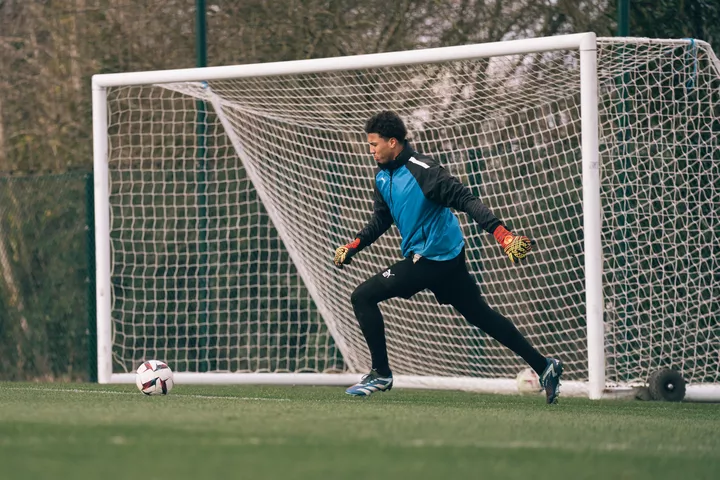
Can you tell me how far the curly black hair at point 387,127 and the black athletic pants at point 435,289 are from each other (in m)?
0.75

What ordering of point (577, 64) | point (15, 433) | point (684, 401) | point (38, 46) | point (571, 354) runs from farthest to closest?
point (38, 46) → point (571, 354) → point (577, 64) → point (684, 401) → point (15, 433)

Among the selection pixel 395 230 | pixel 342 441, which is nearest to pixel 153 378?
pixel 395 230

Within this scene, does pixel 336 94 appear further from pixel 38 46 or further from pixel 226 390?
pixel 38 46

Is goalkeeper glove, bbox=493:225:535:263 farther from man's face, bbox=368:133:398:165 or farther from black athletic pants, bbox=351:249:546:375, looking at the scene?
man's face, bbox=368:133:398:165

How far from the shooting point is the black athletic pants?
761 centimetres

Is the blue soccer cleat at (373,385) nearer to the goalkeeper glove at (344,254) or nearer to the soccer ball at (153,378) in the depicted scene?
the goalkeeper glove at (344,254)

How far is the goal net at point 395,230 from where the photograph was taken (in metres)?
8.90

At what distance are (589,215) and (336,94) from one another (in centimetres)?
276

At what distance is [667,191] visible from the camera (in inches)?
350

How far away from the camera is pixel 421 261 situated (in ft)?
25.1

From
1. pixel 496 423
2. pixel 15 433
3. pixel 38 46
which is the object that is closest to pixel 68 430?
pixel 15 433

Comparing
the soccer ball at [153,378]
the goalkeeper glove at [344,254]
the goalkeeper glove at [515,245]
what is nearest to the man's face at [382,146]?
the goalkeeper glove at [344,254]

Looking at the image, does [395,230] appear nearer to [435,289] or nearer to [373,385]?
[435,289]

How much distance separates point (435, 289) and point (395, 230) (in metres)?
2.52
